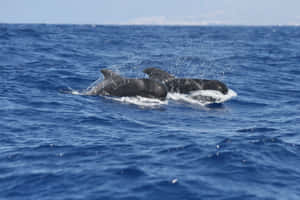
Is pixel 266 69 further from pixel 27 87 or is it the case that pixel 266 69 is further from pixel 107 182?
pixel 107 182

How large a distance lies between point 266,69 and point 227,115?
1442 centimetres

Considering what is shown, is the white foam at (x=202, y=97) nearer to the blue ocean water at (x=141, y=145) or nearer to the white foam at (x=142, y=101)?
the blue ocean water at (x=141, y=145)

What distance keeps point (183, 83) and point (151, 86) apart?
1841mm

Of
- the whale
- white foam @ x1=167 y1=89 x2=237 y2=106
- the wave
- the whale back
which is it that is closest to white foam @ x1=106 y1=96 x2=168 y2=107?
the wave

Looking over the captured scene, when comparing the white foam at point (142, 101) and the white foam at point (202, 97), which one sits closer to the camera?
the white foam at point (142, 101)

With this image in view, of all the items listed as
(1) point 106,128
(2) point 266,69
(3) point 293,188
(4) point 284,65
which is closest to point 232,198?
(3) point 293,188

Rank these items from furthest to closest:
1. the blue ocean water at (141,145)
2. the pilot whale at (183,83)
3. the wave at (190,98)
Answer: the pilot whale at (183,83) < the wave at (190,98) < the blue ocean water at (141,145)

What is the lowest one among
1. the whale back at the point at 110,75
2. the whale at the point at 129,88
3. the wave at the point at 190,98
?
the wave at the point at 190,98

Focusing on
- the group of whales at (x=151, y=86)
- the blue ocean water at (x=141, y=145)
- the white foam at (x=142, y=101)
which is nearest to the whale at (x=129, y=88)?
the group of whales at (x=151, y=86)

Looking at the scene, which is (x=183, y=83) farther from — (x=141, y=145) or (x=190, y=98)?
(x=141, y=145)

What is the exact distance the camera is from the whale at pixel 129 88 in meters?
16.0

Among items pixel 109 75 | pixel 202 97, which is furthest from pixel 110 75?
pixel 202 97

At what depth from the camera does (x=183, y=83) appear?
56.9 feet

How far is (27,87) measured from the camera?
1772 cm
